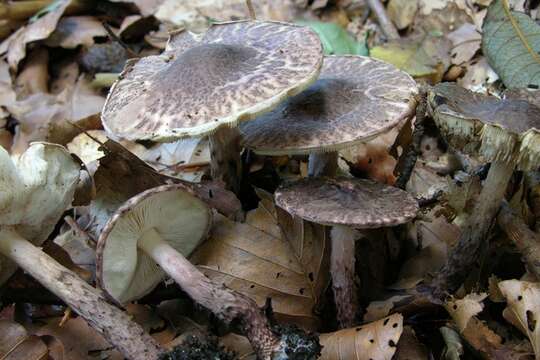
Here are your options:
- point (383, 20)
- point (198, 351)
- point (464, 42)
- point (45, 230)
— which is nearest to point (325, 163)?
point (198, 351)

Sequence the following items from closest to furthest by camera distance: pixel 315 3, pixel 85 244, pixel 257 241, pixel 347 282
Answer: pixel 347 282 → pixel 257 241 → pixel 85 244 → pixel 315 3

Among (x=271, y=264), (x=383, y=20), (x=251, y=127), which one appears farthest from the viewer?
(x=383, y=20)

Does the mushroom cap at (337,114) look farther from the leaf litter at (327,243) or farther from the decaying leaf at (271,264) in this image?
the decaying leaf at (271,264)

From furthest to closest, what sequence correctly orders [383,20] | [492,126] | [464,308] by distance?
1. [383,20]
2. [464,308]
3. [492,126]

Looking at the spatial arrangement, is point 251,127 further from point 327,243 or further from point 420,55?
point 420,55

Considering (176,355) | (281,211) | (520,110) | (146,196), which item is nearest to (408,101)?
(520,110)

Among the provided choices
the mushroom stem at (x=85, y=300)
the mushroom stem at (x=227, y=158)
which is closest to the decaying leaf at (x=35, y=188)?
the mushroom stem at (x=85, y=300)

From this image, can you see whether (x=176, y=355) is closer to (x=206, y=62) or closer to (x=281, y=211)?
(x=281, y=211)

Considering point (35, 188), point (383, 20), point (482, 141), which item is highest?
point (482, 141)
